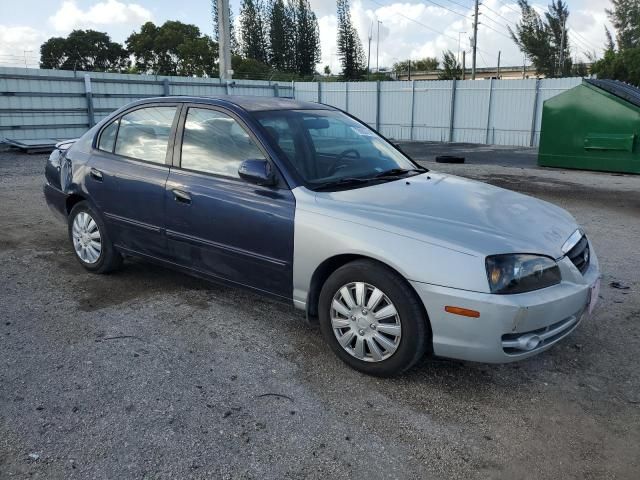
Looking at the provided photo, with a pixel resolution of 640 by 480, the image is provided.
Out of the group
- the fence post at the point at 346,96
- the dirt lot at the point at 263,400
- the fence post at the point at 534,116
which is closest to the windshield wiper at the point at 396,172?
the dirt lot at the point at 263,400

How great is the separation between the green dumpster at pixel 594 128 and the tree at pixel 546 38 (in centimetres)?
4956

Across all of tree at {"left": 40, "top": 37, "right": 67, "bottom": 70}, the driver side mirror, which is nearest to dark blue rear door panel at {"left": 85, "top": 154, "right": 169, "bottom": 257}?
the driver side mirror

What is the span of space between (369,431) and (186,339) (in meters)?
1.52

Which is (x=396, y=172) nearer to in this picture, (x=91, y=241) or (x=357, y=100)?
(x=91, y=241)

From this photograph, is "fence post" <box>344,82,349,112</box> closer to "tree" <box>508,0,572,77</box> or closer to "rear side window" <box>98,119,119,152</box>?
"rear side window" <box>98,119,119,152</box>

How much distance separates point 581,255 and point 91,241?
3.89 m

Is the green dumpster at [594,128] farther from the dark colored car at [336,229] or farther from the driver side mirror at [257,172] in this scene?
the driver side mirror at [257,172]

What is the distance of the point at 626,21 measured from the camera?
2218 inches

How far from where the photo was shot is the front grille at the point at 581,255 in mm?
3178

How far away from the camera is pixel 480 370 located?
3.29 m

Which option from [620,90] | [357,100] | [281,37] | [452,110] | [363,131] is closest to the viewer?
[363,131]

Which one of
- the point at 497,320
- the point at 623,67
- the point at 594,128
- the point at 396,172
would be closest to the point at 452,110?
the point at 594,128

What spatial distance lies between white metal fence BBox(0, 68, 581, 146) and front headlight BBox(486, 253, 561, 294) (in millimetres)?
15430

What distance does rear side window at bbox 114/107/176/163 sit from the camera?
416 cm
